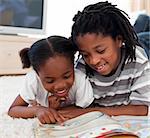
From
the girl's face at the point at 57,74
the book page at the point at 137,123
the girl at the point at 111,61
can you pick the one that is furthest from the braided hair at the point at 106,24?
the book page at the point at 137,123

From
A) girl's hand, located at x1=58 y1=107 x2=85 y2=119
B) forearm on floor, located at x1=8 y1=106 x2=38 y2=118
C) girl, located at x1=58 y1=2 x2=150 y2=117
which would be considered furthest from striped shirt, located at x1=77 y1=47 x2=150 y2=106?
forearm on floor, located at x1=8 y1=106 x2=38 y2=118

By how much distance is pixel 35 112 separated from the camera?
99cm

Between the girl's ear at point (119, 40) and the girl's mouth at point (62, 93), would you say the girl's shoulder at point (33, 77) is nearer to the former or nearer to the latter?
the girl's mouth at point (62, 93)

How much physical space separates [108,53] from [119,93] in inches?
7.8

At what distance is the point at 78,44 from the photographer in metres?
0.96

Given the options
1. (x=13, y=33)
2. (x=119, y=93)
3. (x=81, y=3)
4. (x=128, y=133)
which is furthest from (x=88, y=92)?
(x=81, y=3)

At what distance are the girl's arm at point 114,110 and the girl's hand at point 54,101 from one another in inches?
1.2

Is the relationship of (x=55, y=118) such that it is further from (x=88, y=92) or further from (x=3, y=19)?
(x=3, y=19)

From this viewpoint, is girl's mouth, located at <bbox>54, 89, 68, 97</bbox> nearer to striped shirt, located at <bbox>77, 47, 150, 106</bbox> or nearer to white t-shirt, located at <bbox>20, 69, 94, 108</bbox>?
white t-shirt, located at <bbox>20, 69, 94, 108</bbox>

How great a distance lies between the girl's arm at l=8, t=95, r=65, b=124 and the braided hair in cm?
24

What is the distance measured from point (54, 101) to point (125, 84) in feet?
0.87

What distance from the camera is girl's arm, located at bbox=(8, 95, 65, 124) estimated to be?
924 millimetres

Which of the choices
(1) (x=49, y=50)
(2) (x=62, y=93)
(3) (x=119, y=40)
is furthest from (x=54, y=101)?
(3) (x=119, y=40)

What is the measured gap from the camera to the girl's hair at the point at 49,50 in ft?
3.01
